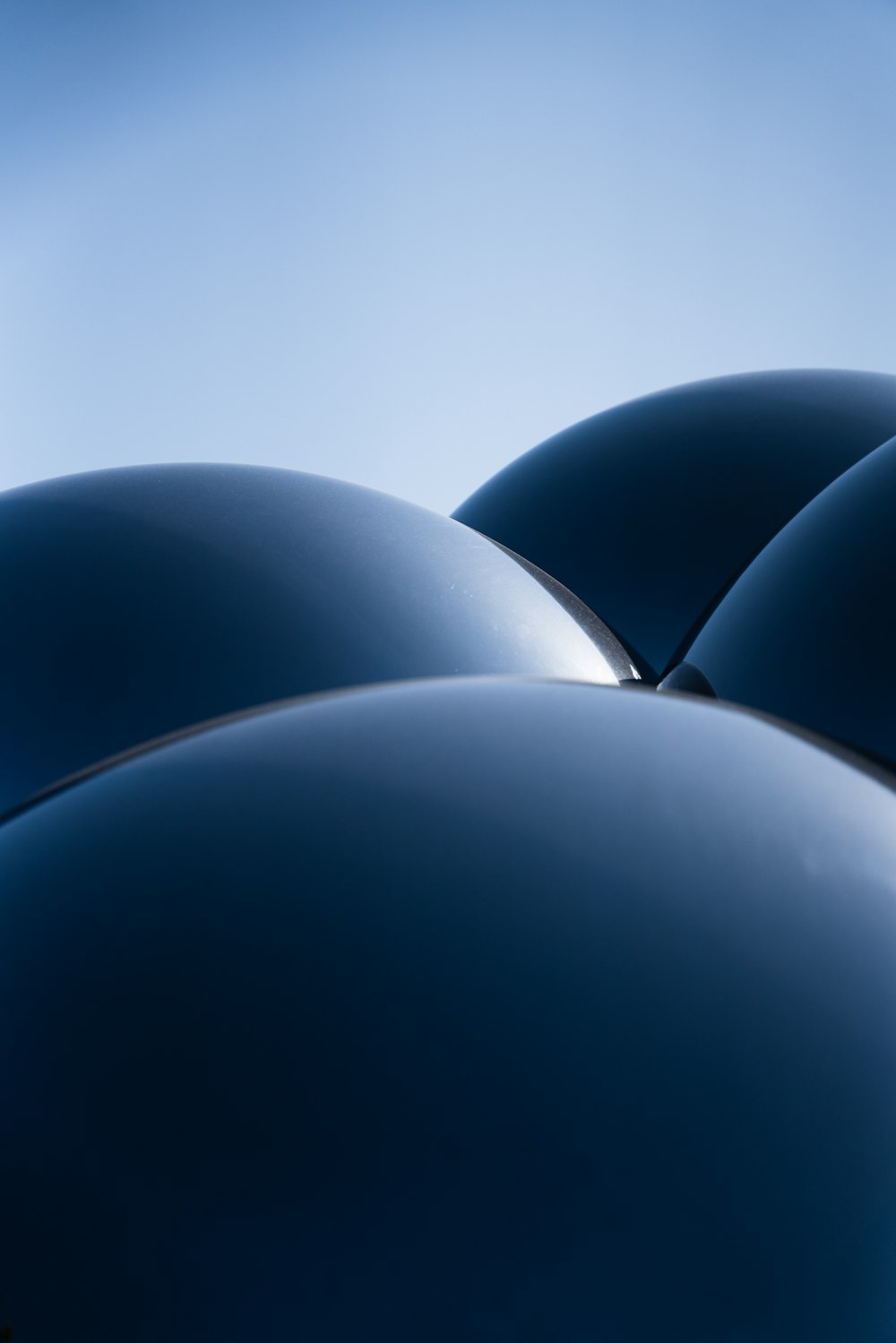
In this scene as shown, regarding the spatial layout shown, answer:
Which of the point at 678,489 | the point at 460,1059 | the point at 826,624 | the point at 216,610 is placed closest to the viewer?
the point at 460,1059

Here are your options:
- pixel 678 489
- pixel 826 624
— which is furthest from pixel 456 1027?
pixel 678 489

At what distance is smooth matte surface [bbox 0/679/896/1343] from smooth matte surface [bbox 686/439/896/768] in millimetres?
1063

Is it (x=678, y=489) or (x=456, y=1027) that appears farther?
(x=678, y=489)

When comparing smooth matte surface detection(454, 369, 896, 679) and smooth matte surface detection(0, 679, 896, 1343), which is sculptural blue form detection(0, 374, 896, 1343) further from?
smooth matte surface detection(454, 369, 896, 679)

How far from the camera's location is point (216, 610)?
2.73m

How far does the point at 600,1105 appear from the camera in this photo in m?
1.24

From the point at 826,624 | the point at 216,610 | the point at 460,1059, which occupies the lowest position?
the point at 460,1059

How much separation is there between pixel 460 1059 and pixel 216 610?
164 cm

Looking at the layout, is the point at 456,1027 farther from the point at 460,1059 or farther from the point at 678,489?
the point at 678,489

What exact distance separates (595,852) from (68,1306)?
0.75m

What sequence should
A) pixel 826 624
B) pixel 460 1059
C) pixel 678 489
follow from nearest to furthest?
pixel 460 1059 < pixel 826 624 < pixel 678 489

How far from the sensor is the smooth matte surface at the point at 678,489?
4.27m

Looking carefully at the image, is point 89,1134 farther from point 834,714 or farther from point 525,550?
point 525,550

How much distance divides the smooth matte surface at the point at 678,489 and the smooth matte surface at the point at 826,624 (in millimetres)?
921
